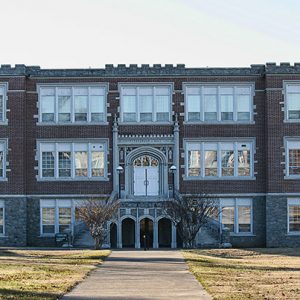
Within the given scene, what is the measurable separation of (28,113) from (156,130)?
743cm

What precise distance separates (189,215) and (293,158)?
963cm

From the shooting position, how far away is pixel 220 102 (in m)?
53.1

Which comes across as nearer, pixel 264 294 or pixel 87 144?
pixel 264 294

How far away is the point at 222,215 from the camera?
173ft

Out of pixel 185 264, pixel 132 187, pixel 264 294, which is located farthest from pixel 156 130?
pixel 264 294

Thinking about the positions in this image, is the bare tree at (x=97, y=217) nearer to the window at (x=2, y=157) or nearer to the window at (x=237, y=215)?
the window at (x=2, y=157)

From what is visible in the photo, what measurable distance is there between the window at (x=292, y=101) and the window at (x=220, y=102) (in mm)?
2080

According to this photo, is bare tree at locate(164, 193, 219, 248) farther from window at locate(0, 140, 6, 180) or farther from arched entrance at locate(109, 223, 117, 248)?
window at locate(0, 140, 6, 180)

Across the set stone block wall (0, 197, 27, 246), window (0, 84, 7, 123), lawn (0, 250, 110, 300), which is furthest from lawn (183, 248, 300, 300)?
window (0, 84, 7, 123)

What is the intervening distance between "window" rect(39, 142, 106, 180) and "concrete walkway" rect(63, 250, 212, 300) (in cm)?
2070

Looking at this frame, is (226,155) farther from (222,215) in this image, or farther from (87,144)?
(87,144)

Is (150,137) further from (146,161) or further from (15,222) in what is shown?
(15,222)

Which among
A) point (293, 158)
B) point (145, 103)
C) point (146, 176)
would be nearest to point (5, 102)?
point (145, 103)

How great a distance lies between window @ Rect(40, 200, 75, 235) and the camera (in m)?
52.5
